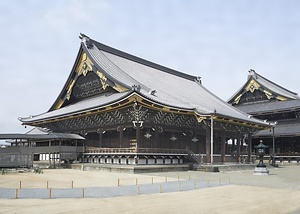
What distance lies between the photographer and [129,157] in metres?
28.8

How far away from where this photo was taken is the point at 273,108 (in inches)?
2110

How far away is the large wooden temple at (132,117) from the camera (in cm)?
2928

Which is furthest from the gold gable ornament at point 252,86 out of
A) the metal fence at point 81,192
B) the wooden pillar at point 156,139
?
the metal fence at point 81,192

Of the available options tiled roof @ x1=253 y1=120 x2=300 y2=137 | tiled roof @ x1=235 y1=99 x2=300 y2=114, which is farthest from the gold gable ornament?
tiled roof @ x1=253 y1=120 x2=300 y2=137

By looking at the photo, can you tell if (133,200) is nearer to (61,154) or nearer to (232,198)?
(232,198)

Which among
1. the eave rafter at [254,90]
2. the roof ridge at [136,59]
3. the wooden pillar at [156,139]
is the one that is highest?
the roof ridge at [136,59]

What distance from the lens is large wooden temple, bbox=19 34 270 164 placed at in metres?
29.3

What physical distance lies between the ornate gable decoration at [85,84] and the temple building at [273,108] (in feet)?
76.6

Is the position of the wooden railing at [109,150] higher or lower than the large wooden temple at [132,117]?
lower

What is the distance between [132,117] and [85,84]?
38.7ft

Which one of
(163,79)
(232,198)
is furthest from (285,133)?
(232,198)

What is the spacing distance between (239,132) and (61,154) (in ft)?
67.1

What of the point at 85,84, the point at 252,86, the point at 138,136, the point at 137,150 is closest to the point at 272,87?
the point at 252,86

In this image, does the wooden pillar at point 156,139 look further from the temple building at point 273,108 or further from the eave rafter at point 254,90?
the eave rafter at point 254,90
